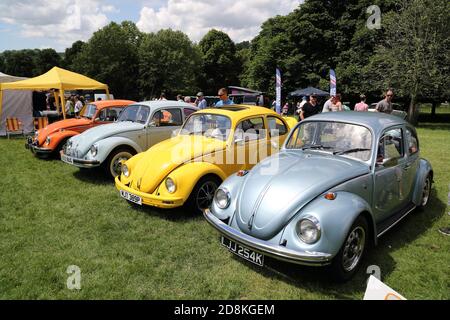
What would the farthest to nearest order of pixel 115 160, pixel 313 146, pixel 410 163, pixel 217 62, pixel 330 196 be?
1. pixel 217 62
2. pixel 115 160
3. pixel 410 163
4. pixel 313 146
5. pixel 330 196

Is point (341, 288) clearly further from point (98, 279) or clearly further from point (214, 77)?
point (214, 77)

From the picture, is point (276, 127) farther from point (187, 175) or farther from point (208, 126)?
point (187, 175)

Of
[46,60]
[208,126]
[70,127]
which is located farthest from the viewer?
[46,60]

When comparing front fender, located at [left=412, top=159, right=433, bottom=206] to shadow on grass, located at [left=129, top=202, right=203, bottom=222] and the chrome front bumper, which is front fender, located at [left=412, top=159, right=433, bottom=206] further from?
shadow on grass, located at [left=129, top=202, right=203, bottom=222]

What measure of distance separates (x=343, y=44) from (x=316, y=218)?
89.1 feet

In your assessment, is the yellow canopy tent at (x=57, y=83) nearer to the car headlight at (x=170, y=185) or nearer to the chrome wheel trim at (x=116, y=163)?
the chrome wheel trim at (x=116, y=163)

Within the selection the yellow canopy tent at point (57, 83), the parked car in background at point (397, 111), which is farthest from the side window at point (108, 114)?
the parked car in background at point (397, 111)

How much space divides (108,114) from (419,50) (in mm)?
19053

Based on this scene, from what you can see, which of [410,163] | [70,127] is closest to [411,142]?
[410,163]

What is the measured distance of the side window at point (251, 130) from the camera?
247 inches

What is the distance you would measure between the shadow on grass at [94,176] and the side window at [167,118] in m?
1.73

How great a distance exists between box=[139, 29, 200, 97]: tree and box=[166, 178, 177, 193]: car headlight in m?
44.2

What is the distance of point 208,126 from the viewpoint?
255 inches
